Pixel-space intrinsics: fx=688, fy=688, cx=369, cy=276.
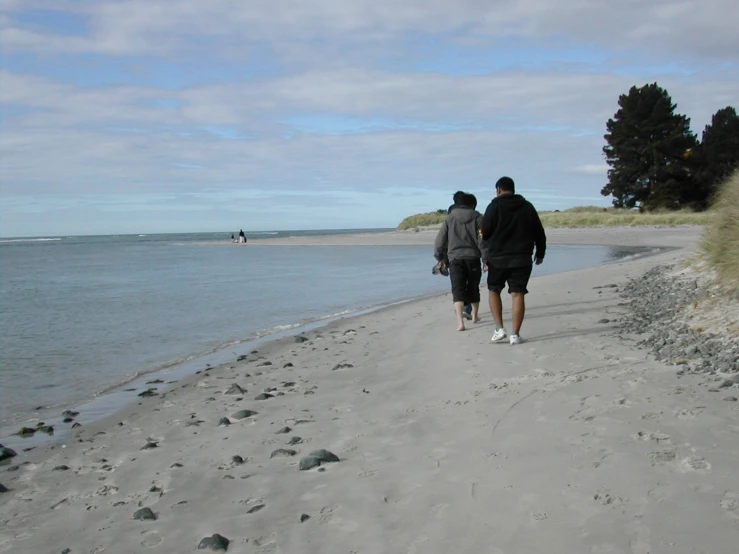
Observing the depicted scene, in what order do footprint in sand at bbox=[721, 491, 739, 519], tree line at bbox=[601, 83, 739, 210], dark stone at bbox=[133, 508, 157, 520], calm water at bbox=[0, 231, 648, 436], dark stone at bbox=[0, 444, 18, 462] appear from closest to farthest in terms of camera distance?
footprint in sand at bbox=[721, 491, 739, 519]
dark stone at bbox=[133, 508, 157, 520]
dark stone at bbox=[0, 444, 18, 462]
calm water at bbox=[0, 231, 648, 436]
tree line at bbox=[601, 83, 739, 210]

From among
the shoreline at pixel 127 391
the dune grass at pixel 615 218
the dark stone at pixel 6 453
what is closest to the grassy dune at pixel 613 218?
the dune grass at pixel 615 218

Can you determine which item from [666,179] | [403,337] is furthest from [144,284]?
[666,179]

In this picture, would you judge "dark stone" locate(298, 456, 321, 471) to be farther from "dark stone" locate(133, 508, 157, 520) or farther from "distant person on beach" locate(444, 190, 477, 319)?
"distant person on beach" locate(444, 190, 477, 319)

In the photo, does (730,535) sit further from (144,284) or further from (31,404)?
(144,284)

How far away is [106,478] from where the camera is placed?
5047 millimetres

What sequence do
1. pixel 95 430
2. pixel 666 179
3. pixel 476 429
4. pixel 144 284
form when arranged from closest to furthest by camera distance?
pixel 476 429, pixel 95 430, pixel 144 284, pixel 666 179

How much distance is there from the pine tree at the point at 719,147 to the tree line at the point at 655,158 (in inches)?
2.8

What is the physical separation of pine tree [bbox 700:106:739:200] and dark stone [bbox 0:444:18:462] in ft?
154

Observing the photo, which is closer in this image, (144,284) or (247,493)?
(247,493)

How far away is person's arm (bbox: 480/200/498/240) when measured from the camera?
7.88 m

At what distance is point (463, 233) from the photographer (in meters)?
9.56

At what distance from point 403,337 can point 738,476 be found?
255 inches

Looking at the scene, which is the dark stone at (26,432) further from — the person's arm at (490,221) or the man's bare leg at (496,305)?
the person's arm at (490,221)

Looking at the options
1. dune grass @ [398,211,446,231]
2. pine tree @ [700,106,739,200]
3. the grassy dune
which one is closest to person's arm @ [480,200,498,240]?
the grassy dune
